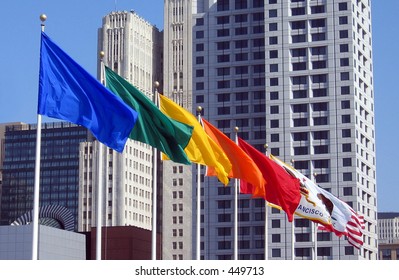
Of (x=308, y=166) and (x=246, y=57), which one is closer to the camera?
(x=308, y=166)

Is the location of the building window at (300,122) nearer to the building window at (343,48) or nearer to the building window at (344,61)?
the building window at (344,61)

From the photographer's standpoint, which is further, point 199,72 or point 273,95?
point 199,72

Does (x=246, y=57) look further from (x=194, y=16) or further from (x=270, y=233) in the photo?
(x=270, y=233)

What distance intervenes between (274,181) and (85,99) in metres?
21.4

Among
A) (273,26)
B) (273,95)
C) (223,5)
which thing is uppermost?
(223,5)

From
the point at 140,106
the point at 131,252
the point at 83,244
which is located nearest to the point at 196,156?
the point at 140,106

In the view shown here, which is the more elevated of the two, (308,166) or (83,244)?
(308,166)

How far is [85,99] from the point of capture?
1818 inches

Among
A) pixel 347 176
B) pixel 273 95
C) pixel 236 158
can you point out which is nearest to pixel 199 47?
pixel 273 95

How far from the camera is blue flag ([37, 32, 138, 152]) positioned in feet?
151

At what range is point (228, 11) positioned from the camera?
597ft

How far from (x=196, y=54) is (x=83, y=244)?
214 feet

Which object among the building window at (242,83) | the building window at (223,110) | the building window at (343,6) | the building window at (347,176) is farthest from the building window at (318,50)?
the building window at (347,176)

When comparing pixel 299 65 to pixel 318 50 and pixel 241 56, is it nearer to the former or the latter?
pixel 318 50
